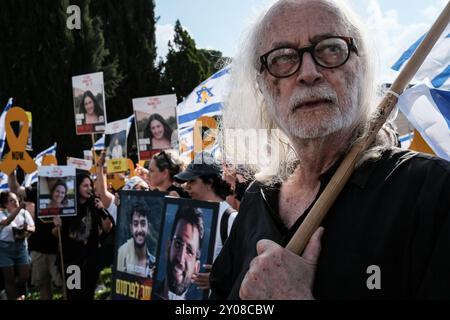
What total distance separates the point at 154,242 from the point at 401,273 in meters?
2.73

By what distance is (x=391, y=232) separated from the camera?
1.11 meters

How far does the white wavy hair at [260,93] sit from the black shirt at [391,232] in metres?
0.29

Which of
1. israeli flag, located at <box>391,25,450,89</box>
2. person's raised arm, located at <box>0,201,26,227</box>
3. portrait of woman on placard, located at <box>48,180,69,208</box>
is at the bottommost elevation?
person's raised arm, located at <box>0,201,26,227</box>

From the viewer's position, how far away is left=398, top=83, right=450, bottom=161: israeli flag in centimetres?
240

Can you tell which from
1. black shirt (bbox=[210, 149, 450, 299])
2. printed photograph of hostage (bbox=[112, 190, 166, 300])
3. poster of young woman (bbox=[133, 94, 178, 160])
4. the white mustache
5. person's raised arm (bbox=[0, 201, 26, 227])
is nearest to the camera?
black shirt (bbox=[210, 149, 450, 299])

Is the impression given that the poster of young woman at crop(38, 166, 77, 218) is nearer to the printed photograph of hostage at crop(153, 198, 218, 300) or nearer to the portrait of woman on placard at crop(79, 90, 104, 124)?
the portrait of woman on placard at crop(79, 90, 104, 124)

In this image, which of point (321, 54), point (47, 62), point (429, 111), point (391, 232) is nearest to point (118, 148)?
point (429, 111)

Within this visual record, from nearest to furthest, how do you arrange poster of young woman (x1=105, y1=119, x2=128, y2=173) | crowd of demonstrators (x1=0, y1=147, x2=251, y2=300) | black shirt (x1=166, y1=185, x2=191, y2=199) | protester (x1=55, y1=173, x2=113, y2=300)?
crowd of demonstrators (x1=0, y1=147, x2=251, y2=300), black shirt (x1=166, y1=185, x2=191, y2=199), protester (x1=55, y1=173, x2=113, y2=300), poster of young woman (x1=105, y1=119, x2=128, y2=173)

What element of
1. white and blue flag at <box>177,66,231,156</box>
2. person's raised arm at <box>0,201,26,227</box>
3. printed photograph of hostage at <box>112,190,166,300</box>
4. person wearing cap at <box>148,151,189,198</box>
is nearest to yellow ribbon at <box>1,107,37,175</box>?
person's raised arm at <box>0,201,26,227</box>

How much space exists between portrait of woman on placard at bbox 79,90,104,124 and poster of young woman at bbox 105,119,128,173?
70 centimetres

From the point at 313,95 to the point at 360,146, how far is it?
19 centimetres

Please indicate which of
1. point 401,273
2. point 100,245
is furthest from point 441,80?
point 100,245

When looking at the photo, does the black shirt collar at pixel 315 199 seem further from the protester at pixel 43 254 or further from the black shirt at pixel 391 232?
the protester at pixel 43 254

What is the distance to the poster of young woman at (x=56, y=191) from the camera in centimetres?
559
